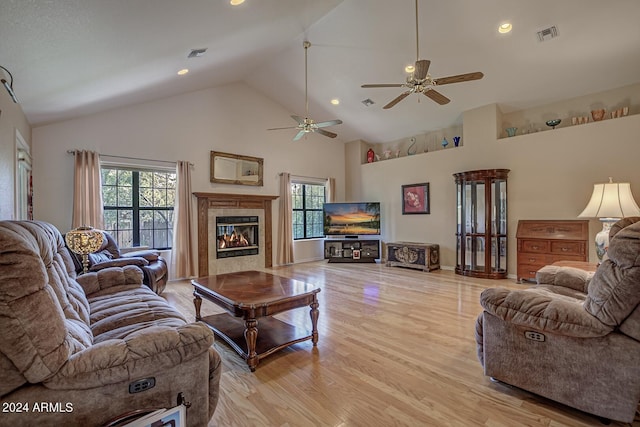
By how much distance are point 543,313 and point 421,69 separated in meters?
2.41

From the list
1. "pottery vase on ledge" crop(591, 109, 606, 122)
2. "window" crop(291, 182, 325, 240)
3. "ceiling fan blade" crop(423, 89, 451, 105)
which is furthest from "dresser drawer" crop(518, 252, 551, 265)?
"window" crop(291, 182, 325, 240)

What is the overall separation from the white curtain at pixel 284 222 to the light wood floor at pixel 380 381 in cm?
317

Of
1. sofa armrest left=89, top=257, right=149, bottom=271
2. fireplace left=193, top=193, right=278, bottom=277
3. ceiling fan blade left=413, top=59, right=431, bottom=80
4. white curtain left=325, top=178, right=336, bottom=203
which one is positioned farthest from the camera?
white curtain left=325, top=178, right=336, bottom=203

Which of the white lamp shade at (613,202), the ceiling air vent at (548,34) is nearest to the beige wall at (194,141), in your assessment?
the ceiling air vent at (548,34)

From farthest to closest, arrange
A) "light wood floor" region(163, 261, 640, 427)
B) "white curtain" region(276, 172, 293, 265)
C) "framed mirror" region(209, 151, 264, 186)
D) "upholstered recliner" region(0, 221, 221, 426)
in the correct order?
"white curtain" region(276, 172, 293, 265) < "framed mirror" region(209, 151, 264, 186) < "light wood floor" region(163, 261, 640, 427) < "upholstered recliner" region(0, 221, 221, 426)

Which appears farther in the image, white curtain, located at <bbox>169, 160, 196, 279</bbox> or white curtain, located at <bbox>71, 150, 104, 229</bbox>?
white curtain, located at <bbox>169, 160, 196, 279</bbox>

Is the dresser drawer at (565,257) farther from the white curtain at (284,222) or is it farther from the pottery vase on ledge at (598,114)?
the white curtain at (284,222)

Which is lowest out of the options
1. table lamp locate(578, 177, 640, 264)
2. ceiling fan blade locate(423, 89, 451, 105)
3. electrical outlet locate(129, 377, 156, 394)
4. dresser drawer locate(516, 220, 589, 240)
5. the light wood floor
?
the light wood floor

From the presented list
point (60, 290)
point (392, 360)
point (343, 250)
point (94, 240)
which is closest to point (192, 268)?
point (94, 240)

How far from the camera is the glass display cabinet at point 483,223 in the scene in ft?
17.6

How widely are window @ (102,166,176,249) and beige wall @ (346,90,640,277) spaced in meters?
4.93

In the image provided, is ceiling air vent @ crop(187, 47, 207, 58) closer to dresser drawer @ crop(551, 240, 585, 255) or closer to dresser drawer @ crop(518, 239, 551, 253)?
dresser drawer @ crop(518, 239, 551, 253)

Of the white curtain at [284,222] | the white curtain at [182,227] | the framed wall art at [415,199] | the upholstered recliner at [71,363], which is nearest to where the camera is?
the upholstered recliner at [71,363]

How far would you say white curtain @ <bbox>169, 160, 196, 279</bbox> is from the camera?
5355 millimetres
